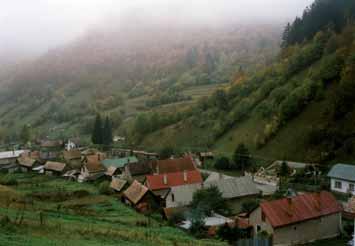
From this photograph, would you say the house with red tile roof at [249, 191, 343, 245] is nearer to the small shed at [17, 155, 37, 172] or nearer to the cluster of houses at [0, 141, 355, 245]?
the cluster of houses at [0, 141, 355, 245]

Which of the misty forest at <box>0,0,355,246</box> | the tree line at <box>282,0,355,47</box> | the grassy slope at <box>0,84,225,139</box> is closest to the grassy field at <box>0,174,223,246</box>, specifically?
the misty forest at <box>0,0,355,246</box>

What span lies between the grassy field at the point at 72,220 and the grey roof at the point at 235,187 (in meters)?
7.72

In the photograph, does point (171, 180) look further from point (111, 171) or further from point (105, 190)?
Answer: point (111, 171)

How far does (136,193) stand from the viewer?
47812mm

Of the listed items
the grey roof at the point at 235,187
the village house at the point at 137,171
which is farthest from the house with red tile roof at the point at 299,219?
the village house at the point at 137,171

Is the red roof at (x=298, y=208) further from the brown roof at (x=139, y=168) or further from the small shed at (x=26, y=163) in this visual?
the small shed at (x=26, y=163)

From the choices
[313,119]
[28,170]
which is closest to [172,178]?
[313,119]

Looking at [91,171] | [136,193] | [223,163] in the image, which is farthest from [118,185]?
[223,163]

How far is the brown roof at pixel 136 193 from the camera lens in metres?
46.6

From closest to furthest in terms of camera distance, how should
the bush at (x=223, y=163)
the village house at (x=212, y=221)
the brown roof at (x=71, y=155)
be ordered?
the village house at (x=212, y=221) < the bush at (x=223, y=163) < the brown roof at (x=71, y=155)

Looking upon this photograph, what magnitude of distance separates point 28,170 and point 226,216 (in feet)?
174

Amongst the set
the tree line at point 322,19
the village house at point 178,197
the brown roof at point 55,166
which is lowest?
the village house at point 178,197

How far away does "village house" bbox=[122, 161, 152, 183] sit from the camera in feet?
204

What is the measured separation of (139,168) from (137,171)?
61 centimetres
